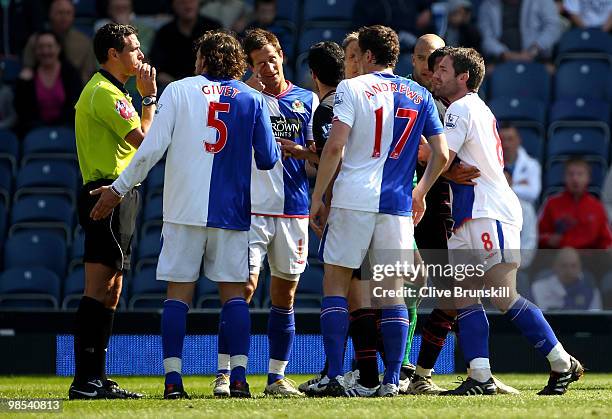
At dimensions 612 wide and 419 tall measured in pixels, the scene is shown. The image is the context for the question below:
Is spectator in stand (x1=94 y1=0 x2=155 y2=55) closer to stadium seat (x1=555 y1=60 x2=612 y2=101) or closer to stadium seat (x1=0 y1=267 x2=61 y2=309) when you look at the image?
stadium seat (x1=0 y1=267 x2=61 y2=309)

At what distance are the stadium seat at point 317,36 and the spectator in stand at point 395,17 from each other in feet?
1.34

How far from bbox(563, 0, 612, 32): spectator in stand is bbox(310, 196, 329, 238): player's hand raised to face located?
297 inches

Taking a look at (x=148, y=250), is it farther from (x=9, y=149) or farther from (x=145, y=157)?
(x=145, y=157)

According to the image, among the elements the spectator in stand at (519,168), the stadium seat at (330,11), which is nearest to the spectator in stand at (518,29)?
the stadium seat at (330,11)

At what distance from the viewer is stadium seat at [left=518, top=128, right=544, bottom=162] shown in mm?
14695

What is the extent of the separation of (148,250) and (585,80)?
515 centimetres

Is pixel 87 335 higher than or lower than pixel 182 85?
lower

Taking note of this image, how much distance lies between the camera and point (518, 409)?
7598 mm

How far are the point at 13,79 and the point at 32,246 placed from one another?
2570 mm

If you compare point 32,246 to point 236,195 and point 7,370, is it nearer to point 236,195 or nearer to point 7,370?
point 7,370

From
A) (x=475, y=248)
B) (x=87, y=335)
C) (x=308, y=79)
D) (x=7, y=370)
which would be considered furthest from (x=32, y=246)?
(x=475, y=248)

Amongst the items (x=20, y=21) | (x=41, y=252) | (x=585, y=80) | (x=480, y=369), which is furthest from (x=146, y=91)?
(x=585, y=80)

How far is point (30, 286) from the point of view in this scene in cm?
1376

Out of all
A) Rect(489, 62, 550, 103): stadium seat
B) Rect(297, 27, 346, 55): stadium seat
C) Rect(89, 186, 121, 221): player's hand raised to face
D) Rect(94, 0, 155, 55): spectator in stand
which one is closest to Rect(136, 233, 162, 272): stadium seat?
Rect(94, 0, 155, 55): spectator in stand
